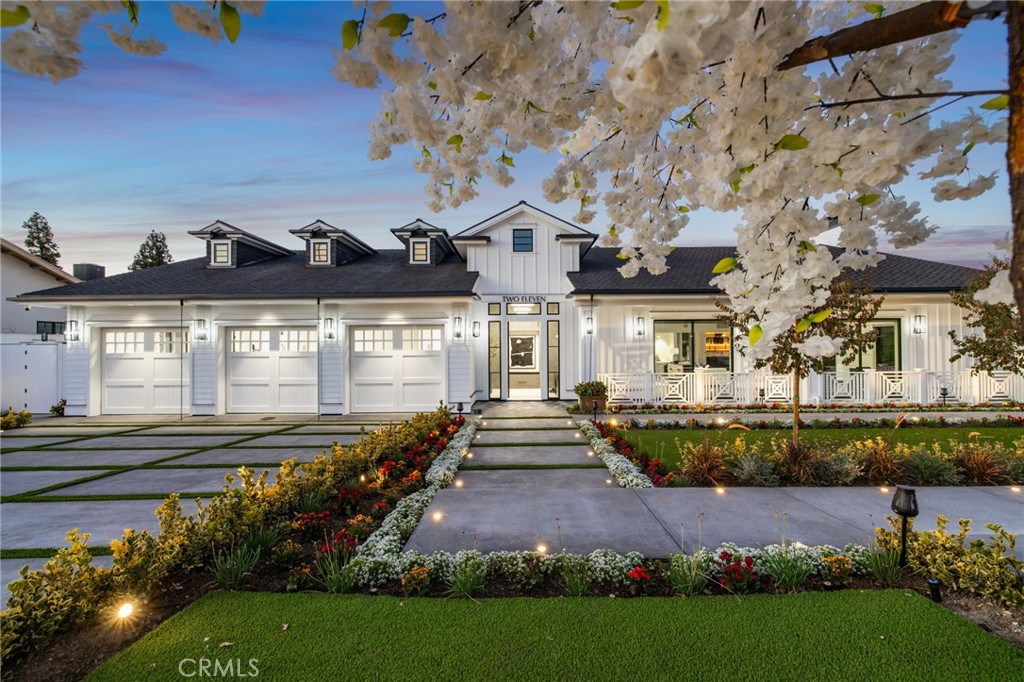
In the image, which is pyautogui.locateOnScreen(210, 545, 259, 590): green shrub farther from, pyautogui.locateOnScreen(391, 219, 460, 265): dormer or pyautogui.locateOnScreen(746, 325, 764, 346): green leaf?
pyautogui.locateOnScreen(391, 219, 460, 265): dormer

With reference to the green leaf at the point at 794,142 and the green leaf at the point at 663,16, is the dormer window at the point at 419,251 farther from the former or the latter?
the green leaf at the point at 663,16

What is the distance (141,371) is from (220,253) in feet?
14.0

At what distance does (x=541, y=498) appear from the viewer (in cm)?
516

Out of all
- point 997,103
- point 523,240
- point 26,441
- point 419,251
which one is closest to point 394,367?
point 419,251

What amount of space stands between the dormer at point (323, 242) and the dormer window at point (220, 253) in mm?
2184

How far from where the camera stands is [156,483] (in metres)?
5.98

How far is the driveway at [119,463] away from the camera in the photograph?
4500 millimetres

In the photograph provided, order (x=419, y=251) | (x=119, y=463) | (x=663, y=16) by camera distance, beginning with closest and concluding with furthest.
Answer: (x=663, y=16) → (x=119, y=463) → (x=419, y=251)

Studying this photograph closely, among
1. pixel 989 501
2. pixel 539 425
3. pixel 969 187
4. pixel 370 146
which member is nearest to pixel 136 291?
pixel 539 425

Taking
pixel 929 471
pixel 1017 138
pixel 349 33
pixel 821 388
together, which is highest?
pixel 349 33

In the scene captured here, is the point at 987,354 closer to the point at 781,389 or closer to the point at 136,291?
the point at 781,389

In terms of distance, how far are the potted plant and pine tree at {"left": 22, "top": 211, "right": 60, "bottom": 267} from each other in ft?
157

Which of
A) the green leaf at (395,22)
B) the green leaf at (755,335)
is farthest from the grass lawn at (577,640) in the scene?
the green leaf at (395,22)

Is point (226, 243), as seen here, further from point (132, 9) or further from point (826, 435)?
point (826, 435)
